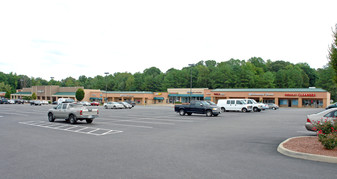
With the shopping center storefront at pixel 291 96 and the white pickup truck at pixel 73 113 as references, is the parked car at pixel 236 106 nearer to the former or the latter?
the white pickup truck at pixel 73 113

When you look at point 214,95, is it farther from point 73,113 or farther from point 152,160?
point 152,160

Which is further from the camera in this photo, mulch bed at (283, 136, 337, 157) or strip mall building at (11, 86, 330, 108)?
strip mall building at (11, 86, 330, 108)

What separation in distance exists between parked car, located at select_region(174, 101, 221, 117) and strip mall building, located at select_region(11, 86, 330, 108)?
28.5m

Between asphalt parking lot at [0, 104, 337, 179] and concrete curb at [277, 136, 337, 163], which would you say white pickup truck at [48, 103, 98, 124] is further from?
concrete curb at [277, 136, 337, 163]

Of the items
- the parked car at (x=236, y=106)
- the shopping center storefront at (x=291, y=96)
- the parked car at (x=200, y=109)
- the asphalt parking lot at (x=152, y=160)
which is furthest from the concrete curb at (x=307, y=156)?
the shopping center storefront at (x=291, y=96)

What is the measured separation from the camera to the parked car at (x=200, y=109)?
28062 millimetres

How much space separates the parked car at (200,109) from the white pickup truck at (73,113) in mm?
12002

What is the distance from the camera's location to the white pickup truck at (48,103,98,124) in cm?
1956

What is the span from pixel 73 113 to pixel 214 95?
61.3 m

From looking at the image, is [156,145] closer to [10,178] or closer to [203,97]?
[10,178]

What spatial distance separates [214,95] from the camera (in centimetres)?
7750

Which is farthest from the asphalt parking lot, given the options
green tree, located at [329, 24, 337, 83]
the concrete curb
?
green tree, located at [329, 24, 337, 83]

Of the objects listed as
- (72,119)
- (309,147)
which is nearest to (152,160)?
(309,147)

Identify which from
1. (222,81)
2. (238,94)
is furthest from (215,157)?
(222,81)
